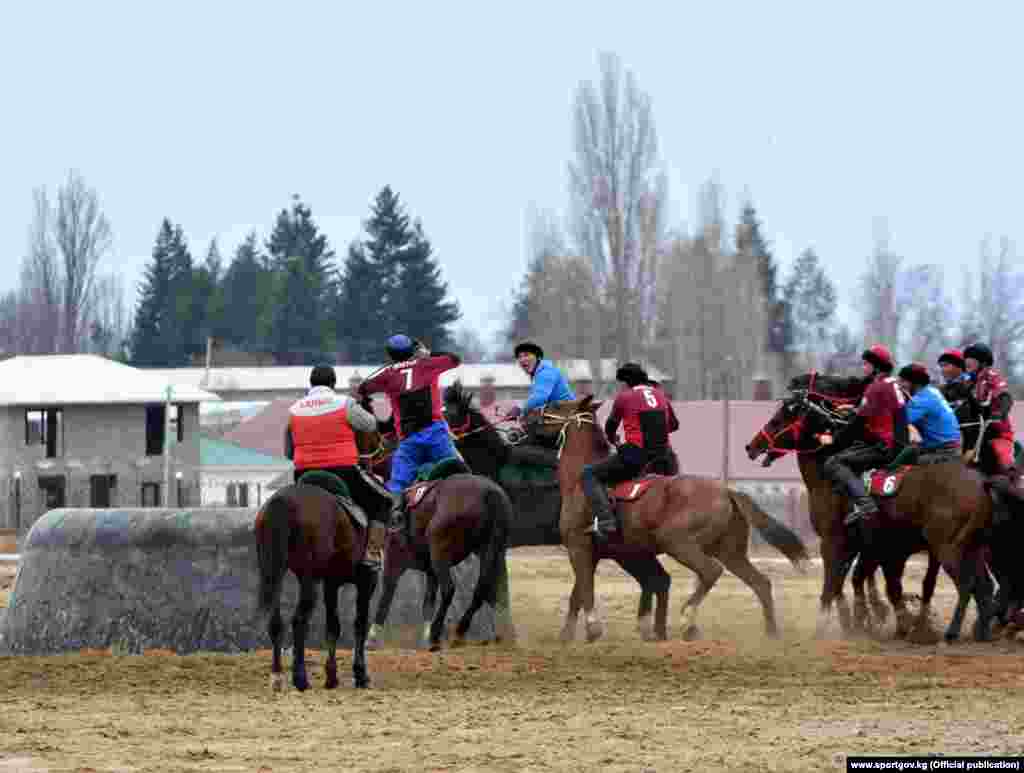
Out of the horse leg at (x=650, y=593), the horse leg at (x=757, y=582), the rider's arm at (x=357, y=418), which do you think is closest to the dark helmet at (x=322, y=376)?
the rider's arm at (x=357, y=418)

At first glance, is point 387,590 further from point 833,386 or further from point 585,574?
point 833,386

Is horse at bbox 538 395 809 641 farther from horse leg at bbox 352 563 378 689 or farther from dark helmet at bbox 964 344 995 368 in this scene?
horse leg at bbox 352 563 378 689

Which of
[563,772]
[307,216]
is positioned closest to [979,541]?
[563,772]

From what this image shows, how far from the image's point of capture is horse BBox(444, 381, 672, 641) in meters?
19.5

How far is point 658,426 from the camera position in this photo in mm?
18984

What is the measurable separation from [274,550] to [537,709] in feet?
7.57

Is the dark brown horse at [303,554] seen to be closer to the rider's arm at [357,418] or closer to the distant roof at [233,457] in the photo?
the rider's arm at [357,418]

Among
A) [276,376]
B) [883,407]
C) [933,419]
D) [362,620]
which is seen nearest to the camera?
[362,620]

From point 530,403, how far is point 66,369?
45.8m

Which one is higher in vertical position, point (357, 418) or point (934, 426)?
point (357, 418)

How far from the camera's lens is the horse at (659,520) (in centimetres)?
1884

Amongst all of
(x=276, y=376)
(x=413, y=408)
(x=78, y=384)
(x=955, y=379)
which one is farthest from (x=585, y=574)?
(x=276, y=376)

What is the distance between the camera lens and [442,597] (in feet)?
57.2

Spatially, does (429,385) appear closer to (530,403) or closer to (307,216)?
(530,403)
